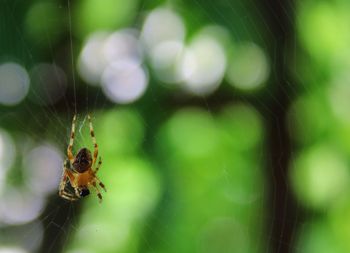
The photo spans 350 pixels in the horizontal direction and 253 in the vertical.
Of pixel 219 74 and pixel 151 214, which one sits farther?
pixel 219 74

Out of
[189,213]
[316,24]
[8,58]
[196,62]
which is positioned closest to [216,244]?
[189,213]

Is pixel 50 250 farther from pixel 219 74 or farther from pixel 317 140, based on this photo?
pixel 317 140

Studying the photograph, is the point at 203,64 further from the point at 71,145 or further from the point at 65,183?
the point at 71,145

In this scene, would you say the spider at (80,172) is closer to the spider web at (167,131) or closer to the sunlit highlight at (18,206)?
the spider web at (167,131)

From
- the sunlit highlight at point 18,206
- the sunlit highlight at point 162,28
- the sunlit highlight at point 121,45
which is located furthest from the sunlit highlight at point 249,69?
the sunlit highlight at point 18,206

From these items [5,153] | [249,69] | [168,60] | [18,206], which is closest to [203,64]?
[168,60]

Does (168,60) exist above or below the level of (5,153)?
above
